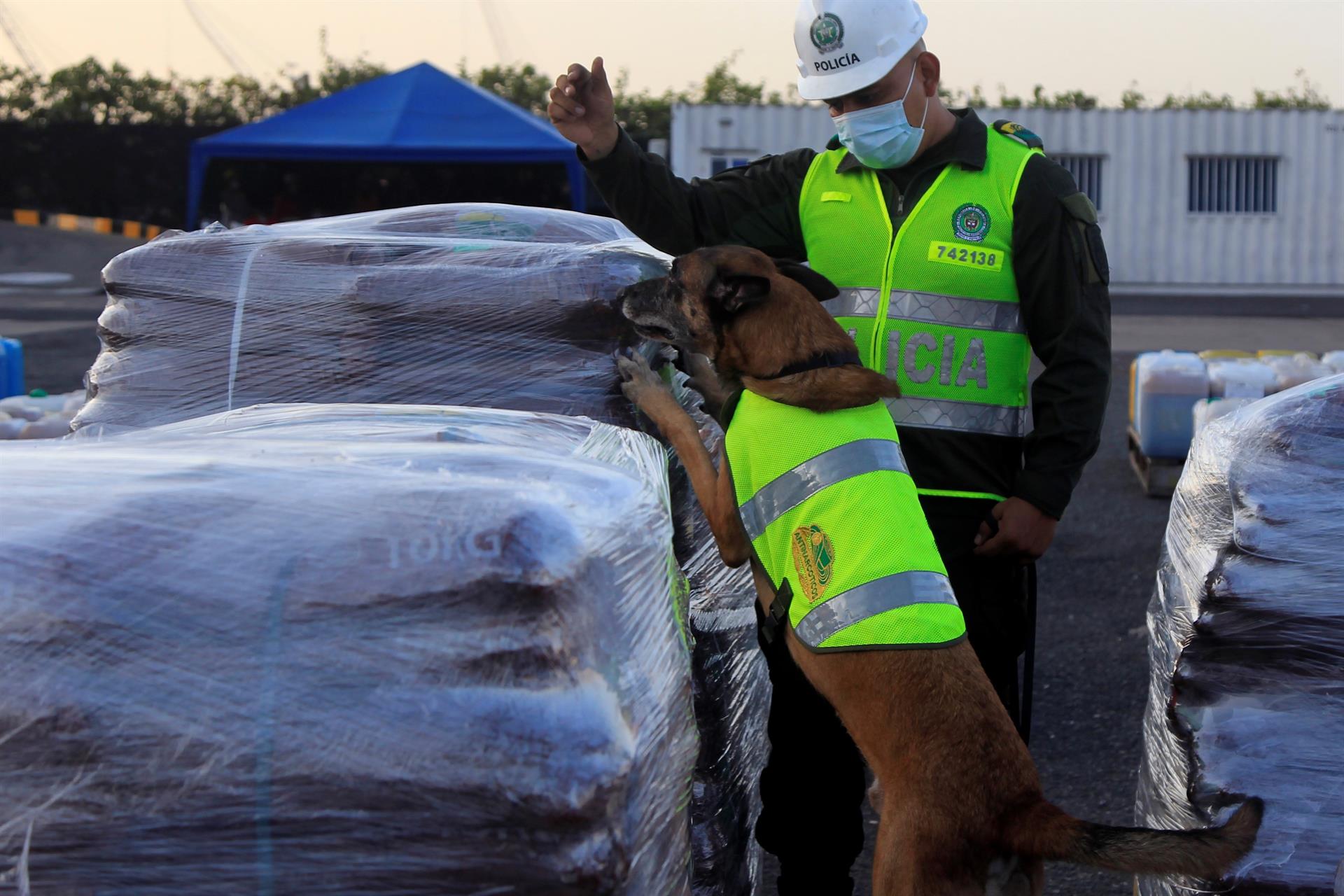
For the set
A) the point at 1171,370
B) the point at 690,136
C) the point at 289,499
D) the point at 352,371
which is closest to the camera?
the point at 289,499

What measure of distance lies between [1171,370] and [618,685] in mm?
6598

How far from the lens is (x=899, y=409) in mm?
2686


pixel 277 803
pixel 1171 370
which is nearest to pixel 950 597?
pixel 277 803

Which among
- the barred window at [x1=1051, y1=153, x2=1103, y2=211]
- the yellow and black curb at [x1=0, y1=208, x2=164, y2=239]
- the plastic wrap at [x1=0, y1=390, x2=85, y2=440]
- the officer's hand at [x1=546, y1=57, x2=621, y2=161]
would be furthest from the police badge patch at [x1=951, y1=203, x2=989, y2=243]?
the yellow and black curb at [x1=0, y1=208, x2=164, y2=239]

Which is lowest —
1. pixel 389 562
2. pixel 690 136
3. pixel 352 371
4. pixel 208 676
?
pixel 208 676

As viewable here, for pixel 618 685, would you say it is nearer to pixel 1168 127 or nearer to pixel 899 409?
pixel 899 409

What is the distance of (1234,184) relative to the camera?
21.3 meters

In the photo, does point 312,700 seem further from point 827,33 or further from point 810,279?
point 827,33

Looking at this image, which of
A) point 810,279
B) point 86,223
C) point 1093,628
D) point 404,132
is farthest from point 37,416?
point 86,223

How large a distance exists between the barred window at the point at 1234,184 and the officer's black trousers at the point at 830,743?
20853 mm

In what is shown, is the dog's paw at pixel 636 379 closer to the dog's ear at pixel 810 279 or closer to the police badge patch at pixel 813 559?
the dog's ear at pixel 810 279

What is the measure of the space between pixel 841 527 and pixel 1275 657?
77 centimetres

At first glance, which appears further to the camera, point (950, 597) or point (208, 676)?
point (950, 597)

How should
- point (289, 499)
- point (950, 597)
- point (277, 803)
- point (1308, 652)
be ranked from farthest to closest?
point (950, 597), point (1308, 652), point (289, 499), point (277, 803)
